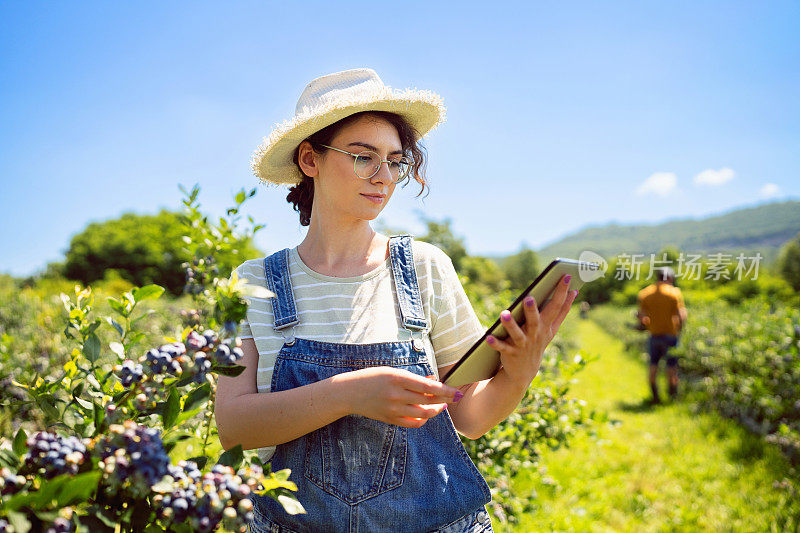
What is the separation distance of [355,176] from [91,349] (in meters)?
0.81

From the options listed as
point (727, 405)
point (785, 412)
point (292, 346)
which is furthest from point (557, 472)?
point (292, 346)

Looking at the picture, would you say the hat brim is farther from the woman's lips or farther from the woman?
the woman's lips

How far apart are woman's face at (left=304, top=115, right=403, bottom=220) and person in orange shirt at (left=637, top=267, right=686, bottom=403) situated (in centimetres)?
625

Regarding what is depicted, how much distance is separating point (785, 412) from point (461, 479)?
177 inches

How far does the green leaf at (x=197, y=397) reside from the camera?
904 millimetres

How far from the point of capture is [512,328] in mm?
Answer: 1125

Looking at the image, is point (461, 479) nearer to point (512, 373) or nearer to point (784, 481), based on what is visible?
point (512, 373)

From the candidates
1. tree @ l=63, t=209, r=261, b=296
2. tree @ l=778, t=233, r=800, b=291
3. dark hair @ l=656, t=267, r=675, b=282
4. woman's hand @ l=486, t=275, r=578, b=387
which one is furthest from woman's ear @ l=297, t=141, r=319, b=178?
tree @ l=63, t=209, r=261, b=296

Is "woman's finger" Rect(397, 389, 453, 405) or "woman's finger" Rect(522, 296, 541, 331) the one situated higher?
"woman's finger" Rect(522, 296, 541, 331)

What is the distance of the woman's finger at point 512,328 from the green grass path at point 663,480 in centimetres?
176

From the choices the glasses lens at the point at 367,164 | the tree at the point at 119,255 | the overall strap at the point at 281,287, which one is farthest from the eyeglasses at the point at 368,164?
the tree at the point at 119,255

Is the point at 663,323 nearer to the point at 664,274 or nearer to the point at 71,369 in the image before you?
the point at 664,274

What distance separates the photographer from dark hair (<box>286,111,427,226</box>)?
5.22ft

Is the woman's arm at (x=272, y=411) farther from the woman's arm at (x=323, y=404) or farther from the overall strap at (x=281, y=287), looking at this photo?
the overall strap at (x=281, y=287)
